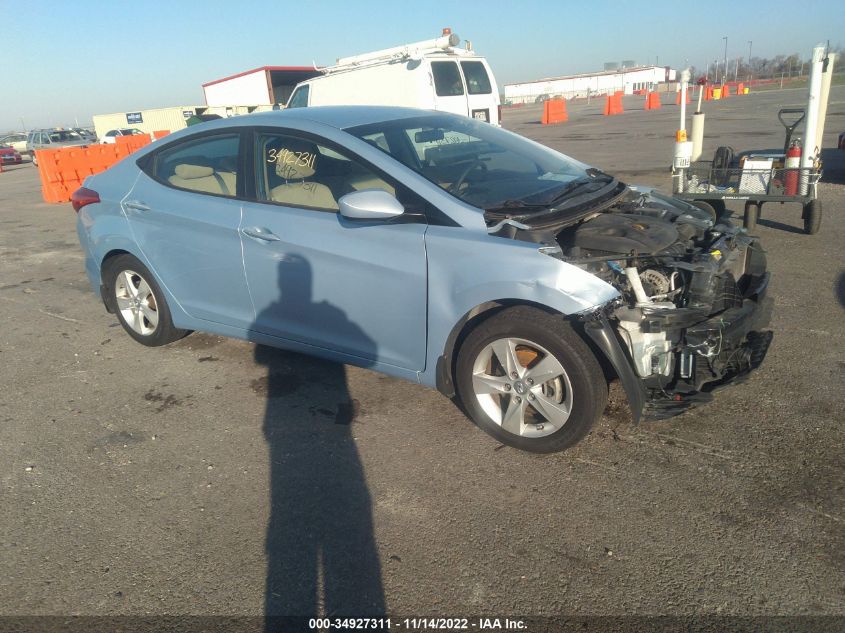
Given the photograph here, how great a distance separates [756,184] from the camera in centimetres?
698

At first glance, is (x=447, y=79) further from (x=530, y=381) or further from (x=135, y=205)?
(x=530, y=381)

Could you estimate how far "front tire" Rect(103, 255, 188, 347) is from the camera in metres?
4.59

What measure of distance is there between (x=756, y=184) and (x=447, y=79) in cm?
714

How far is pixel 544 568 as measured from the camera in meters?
2.46

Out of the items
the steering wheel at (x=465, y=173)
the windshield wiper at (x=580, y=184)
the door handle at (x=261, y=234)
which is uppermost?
the steering wheel at (x=465, y=173)

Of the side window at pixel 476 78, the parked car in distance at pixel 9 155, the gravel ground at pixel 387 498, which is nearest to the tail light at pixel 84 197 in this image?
the gravel ground at pixel 387 498

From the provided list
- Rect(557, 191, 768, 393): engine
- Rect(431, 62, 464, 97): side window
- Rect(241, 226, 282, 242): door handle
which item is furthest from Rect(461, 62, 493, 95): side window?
Rect(557, 191, 768, 393): engine

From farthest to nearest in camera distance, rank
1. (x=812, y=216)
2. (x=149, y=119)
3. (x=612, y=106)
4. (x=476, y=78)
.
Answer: (x=149, y=119)
(x=612, y=106)
(x=476, y=78)
(x=812, y=216)

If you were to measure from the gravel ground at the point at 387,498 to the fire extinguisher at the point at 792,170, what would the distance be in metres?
2.84

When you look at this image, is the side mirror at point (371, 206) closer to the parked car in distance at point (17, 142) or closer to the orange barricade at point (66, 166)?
the orange barricade at point (66, 166)

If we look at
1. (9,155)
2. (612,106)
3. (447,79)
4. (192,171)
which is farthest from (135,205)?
(9,155)

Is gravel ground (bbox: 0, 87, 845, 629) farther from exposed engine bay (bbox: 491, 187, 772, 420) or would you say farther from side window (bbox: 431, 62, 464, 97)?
side window (bbox: 431, 62, 464, 97)

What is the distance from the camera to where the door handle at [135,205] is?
439cm

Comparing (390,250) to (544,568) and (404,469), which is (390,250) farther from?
(544,568)
